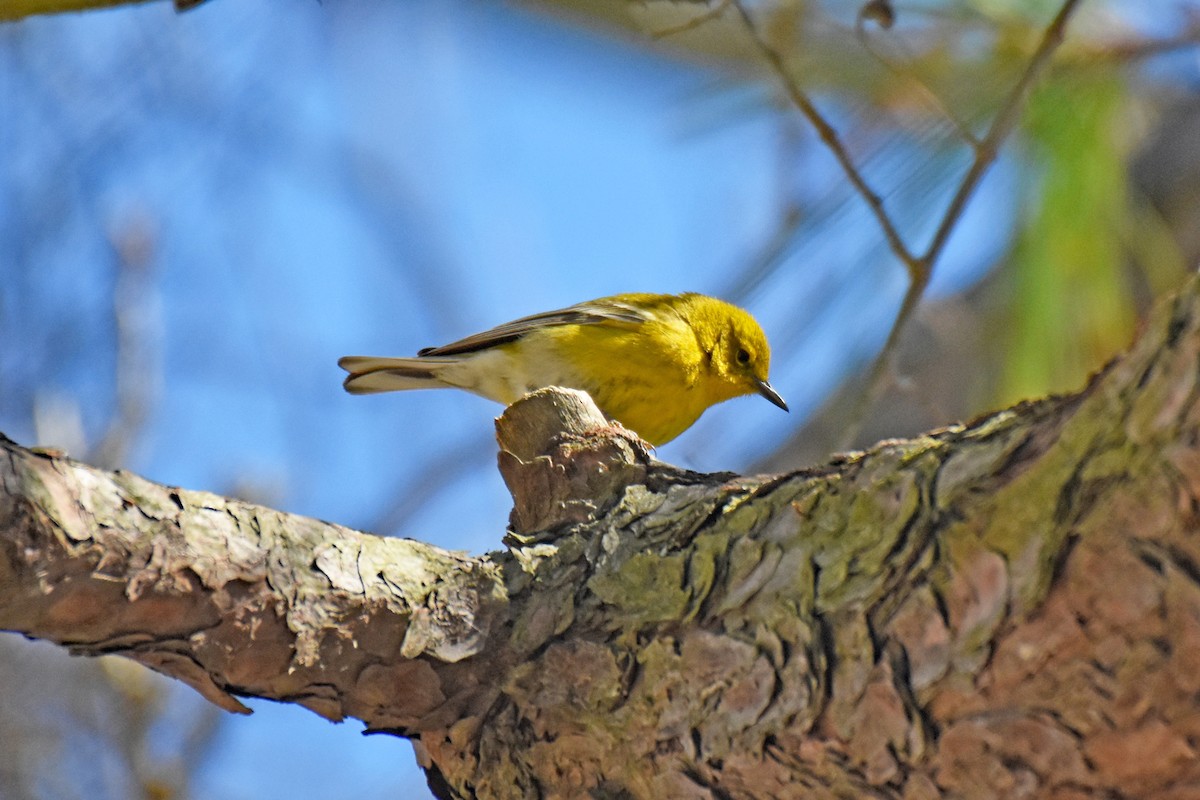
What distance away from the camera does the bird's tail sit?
468 centimetres

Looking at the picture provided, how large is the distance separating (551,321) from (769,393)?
1.04 metres

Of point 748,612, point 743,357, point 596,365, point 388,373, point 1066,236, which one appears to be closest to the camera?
point 748,612

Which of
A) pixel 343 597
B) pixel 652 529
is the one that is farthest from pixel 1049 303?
pixel 343 597

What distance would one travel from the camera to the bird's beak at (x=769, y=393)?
520 cm

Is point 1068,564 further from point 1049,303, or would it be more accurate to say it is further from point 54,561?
point 1049,303

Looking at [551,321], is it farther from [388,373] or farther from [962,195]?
[962,195]

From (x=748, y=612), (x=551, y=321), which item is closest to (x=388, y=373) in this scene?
(x=551, y=321)

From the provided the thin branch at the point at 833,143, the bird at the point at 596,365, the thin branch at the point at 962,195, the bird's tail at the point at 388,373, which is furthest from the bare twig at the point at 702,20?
the bird's tail at the point at 388,373

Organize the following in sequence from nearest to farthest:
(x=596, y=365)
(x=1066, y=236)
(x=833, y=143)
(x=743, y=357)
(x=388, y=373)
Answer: (x=833, y=143), (x=1066, y=236), (x=596, y=365), (x=388, y=373), (x=743, y=357)

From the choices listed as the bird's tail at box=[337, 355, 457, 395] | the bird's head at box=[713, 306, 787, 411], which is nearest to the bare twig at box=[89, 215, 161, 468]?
the bird's tail at box=[337, 355, 457, 395]

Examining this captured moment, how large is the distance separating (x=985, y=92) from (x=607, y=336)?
167cm

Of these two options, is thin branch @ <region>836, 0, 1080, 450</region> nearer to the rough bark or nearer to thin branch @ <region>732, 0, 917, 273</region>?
thin branch @ <region>732, 0, 917, 273</region>

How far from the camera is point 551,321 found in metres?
4.87

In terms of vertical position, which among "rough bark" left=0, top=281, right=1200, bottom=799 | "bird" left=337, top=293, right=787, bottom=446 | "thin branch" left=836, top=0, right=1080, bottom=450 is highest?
"bird" left=337, top=293, right=787, bottom=446
